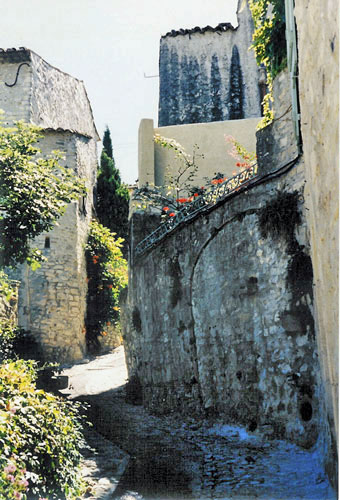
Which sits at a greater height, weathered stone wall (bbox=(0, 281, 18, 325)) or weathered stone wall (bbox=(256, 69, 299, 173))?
weathered stone wall (bbox=(256, 69, 299, 173))

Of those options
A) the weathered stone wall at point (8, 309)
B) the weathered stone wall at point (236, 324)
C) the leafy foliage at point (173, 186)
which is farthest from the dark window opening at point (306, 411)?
the leafy foliage at point (173, 186)

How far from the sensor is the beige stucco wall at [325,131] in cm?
345

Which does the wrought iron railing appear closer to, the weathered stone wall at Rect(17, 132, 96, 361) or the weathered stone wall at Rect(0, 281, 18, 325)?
the weathered stone wall at Rect(0, 281, 18, 325)

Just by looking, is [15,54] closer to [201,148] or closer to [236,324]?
[201,148]

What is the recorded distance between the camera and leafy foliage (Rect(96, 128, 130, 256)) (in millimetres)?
24016

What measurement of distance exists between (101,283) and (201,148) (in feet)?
24.7

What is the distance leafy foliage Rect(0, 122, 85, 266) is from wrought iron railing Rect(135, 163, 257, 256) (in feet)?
8.68

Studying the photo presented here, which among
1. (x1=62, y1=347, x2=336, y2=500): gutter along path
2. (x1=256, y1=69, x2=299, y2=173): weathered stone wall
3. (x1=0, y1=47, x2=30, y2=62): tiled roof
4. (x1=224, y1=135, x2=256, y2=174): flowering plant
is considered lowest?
(x1=62, y1=347, x2=336, y2=500): gutter along path

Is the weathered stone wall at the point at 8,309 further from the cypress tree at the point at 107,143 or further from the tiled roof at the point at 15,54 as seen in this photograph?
the cypress tree at the point at 107,143

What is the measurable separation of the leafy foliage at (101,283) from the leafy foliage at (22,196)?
1025 centimetres

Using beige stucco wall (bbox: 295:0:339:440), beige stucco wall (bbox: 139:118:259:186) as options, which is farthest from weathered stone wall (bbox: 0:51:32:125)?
beige stucco wall (bbox: 295:0:339:440)

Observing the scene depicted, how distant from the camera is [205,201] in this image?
37.4 feet

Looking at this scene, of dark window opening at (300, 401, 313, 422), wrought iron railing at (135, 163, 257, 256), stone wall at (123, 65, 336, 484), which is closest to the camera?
dark window opening at (300, 401, 313, 422)

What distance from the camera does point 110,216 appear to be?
24.0m
